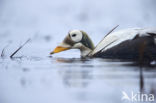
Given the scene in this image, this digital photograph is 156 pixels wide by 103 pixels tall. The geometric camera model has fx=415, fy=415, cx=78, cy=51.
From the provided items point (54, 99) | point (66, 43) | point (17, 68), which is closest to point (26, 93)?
point (54, 99)

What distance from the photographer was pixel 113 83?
14.1 ft

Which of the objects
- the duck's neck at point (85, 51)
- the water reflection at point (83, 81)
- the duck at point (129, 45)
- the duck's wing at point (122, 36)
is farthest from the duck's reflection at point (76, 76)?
the duck's neck at point (85, 51)

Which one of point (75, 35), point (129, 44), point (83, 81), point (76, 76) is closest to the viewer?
point (83, 81)

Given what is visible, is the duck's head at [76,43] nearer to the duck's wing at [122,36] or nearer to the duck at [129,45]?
the duck at [129,45]

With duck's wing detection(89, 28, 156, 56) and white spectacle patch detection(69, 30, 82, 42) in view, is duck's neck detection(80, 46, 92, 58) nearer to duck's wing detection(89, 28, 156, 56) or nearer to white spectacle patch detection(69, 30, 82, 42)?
white spectacle patch detection(69, 30, 82, 42)

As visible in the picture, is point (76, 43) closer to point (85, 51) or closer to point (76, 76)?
point (85, 51)

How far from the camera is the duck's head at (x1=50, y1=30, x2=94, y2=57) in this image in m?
8.23

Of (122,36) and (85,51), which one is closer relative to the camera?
(122,36)

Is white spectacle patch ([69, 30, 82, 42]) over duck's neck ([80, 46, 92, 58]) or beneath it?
over

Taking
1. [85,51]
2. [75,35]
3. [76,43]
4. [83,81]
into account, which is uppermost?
[75,35]

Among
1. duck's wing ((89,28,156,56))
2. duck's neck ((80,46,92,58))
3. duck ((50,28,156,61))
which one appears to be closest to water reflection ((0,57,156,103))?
duck ((50,28,156,61))

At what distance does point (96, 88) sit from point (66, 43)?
424cm

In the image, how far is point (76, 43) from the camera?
8281 mm

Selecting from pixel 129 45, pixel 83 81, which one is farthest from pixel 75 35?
pixel 83 81
